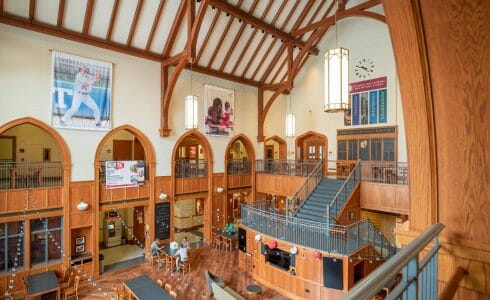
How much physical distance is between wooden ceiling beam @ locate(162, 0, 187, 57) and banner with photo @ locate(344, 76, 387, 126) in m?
8.49

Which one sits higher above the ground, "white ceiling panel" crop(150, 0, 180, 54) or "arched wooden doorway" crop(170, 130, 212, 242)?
"white ceiling panel" crop(150, 0, 180, 54)

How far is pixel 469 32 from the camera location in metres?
1.78

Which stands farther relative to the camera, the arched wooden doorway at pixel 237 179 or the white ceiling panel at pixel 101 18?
the arched wooden doorway at pixel 237 179

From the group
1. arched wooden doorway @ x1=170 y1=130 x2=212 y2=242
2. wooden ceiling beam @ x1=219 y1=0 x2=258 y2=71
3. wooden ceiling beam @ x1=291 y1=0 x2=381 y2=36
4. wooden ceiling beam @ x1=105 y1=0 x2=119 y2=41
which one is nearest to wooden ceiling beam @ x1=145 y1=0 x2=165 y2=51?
wooden ceiling beam @ x1=105 y1=0 x2=119 y2=41

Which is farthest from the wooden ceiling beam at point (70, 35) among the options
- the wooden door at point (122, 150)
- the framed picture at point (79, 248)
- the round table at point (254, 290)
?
the round table at point (254, 290)

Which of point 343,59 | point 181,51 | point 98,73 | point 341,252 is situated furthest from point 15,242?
point 343,59

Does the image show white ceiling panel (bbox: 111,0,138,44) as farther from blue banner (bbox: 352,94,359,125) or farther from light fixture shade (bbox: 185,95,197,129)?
blue banner (bbox: 352,94,359,125)

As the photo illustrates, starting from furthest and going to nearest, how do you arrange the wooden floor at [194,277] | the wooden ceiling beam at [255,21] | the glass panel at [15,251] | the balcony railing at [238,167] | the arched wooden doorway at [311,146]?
the arched wooden doorway at [311,146] < the balcony railing at [238,167] < the wooden ceiling beam at [255,21] < the wooden floor at [194,277] < the glass panel at [15,251]

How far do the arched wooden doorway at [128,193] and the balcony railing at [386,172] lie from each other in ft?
28.3

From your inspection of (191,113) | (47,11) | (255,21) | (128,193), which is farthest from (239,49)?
(128,193)

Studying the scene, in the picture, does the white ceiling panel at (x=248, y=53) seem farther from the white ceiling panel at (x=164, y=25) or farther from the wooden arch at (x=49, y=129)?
the wooden arch at (x=49, y=129)

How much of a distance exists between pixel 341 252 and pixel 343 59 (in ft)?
18.7

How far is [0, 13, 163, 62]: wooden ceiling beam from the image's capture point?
8570 mm

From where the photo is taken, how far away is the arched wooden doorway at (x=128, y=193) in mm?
10539
